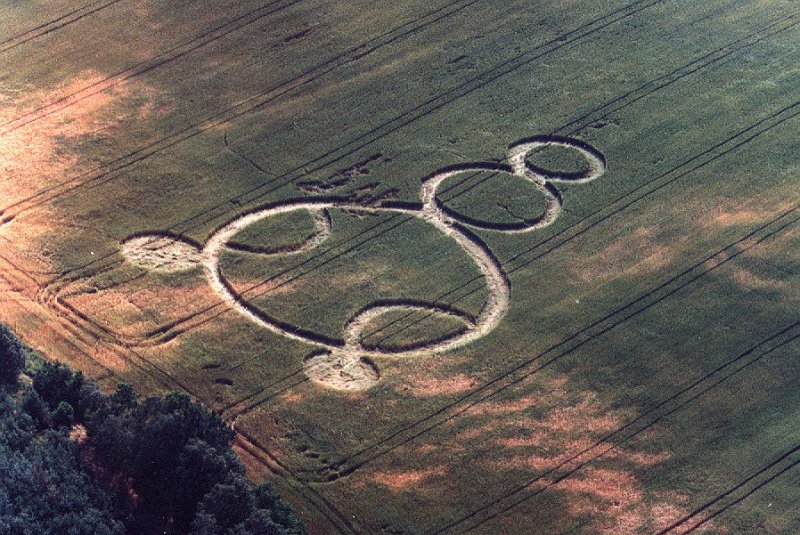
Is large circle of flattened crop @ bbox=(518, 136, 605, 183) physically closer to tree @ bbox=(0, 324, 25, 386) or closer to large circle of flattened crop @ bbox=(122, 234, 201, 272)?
large circle of flattened crop @ bbox=(122, 234, 201, 272)

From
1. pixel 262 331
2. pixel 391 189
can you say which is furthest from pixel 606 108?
pixel 262 331

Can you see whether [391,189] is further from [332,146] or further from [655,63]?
[655,63]

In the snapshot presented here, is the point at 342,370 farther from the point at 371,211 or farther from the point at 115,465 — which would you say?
the point at 371,211

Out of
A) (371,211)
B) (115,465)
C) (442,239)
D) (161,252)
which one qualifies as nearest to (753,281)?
(442,239)

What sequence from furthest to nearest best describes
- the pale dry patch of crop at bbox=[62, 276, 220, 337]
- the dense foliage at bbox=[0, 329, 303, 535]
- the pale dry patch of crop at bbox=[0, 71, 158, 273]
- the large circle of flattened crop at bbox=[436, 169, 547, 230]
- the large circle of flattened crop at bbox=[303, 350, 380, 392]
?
the large circle of flattened crop at bbox=[436, 169, 547, 230] < the pale dry patch of crop at bbox=[0, 71, 158, 273] < the pale dry patch of crop at bbox=[62, 276, 220, 337] < the large circle of flattened crop at bbox=[303, 350, 380, 392] < the dense foliage at bbox=[0, 329, 303, 535]

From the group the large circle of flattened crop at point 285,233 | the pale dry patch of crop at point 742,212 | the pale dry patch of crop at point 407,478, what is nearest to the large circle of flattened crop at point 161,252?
the large circle of flattened crop at point 285,233

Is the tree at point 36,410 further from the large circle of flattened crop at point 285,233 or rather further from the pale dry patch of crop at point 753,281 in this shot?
the pale dry patch of crop at point 753,281

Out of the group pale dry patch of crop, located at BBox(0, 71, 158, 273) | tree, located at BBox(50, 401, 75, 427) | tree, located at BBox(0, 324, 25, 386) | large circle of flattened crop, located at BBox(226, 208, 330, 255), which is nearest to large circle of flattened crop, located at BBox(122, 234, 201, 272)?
large circle of flattened crop, located at BBox(226, 208, 330, 255)
